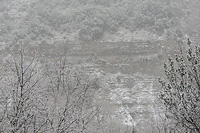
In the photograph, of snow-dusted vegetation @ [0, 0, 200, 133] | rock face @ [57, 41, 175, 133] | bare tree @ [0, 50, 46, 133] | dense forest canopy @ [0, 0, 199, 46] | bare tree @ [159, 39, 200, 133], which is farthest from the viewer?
dense forest canopy @ [0, 0, 199, 46]

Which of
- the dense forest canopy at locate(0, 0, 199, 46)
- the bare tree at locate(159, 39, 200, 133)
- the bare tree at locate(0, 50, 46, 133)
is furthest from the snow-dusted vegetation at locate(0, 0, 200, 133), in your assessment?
the bare tree at locate(159, 39, 200, 133)

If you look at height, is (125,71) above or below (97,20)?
below

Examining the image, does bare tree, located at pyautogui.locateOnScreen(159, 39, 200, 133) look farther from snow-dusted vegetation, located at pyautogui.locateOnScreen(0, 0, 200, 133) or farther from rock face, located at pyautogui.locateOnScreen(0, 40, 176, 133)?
rock face, located at pyautogui.locateOnScreen(0, 40, 176, 133)

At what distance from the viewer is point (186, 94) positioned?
3.83 metres

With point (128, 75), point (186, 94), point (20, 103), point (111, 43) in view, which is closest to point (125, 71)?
point (128, 75)

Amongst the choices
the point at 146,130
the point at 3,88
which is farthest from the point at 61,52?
the point at 3,88

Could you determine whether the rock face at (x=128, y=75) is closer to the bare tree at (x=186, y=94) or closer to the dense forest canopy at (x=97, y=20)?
the dense forest canopy at (x=97, y=20)

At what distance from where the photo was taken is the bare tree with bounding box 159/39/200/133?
12.3ft

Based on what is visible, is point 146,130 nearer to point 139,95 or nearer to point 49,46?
point 139,95

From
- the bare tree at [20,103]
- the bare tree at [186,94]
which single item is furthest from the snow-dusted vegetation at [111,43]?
the bare tree at [186,94]

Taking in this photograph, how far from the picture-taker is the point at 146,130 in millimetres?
13000

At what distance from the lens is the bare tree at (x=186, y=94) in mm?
3740

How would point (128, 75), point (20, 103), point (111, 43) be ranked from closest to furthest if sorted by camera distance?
point (20, 103) → point (128, 75) → point (111, 43)

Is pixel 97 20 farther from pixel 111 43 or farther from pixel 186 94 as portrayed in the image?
pixel 186 94
